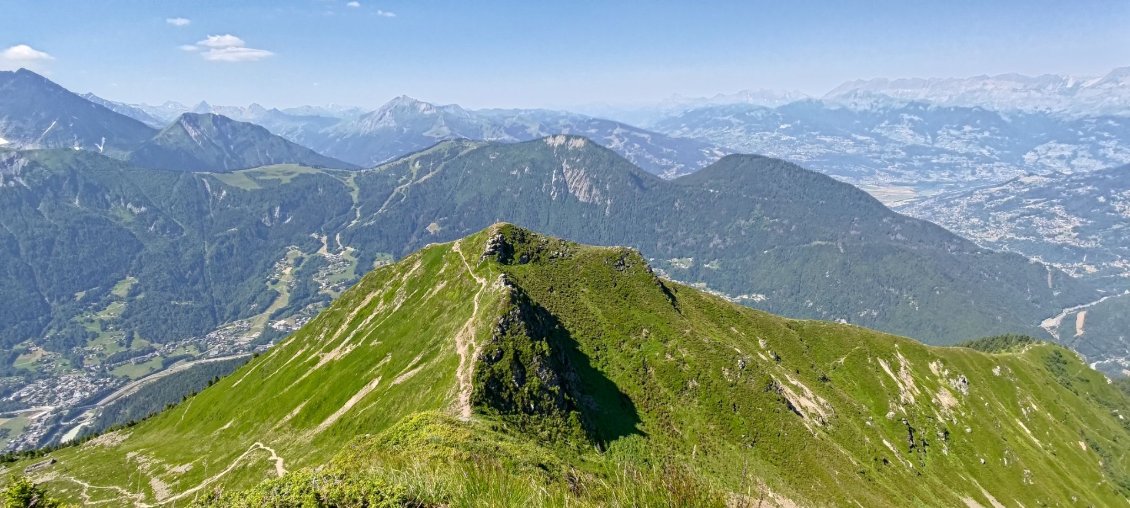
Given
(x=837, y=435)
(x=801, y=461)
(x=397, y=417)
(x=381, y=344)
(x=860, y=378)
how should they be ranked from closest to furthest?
1. (x=397, y=417)
2. (x=801, y=461)
3. (x=837, y=435)
4. (x=381, y=344)
5. (x=860, y=378)

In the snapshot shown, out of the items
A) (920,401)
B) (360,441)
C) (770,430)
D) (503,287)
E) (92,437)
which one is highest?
(503,287)

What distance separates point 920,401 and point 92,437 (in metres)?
288

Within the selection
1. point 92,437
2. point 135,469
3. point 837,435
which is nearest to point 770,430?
point 837,435

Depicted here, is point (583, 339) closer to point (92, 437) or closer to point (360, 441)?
point (360, 441)

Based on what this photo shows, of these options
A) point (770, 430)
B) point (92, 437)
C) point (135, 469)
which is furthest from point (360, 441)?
point (92, 437)

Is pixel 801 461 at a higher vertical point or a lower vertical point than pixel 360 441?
lower

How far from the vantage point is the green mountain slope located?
91.6 meters

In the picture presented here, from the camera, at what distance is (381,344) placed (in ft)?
446

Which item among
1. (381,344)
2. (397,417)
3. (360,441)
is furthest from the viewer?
(381,344)

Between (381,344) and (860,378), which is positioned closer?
(381,344)

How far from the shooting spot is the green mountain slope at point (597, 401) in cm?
9156

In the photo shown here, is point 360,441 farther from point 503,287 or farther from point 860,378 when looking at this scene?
point 860,378

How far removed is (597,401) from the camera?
102812 mm

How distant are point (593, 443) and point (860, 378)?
115 meters
